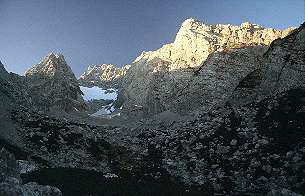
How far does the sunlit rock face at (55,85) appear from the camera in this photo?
134750 millimetres

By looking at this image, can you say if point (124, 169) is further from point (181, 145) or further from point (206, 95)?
point (206, 95)

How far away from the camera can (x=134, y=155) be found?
185 feet

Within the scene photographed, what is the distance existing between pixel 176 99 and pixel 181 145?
39925 mm

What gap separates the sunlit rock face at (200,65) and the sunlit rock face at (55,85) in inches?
676

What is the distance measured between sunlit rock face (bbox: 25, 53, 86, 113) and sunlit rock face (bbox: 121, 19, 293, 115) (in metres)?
17.2

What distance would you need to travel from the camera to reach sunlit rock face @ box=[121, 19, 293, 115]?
86.5 metres

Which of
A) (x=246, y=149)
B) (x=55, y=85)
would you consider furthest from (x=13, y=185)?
(x=55, y=85)

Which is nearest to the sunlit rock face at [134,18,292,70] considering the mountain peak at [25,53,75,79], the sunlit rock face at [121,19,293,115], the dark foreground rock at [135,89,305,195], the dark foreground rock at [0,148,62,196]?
the sunlit rock face at [121,19,293,115]

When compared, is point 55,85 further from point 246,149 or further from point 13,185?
point 13,185

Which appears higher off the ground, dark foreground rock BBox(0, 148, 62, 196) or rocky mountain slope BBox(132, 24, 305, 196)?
rocky mountain slope BBox(132, 24, 305, 196)

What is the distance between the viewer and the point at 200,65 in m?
111

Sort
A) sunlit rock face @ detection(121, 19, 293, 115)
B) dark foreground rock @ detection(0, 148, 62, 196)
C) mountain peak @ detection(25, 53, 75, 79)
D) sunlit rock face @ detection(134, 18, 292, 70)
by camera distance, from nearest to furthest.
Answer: dark foreground rock @ detection(0, 148, 62, 196), sunlit rock face @ detection(121, 19, 293, 115), sunlit rock face @ detection(134, 18, 292, 70), mountain peak @ detection(25, 53, 75, 79)

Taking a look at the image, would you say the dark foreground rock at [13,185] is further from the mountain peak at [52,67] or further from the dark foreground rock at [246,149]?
the mountain peak at [52,67]

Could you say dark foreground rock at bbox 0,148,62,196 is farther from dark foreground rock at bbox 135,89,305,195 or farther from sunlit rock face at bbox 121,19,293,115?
sunlit rock face at bbox 121,19,293,115
